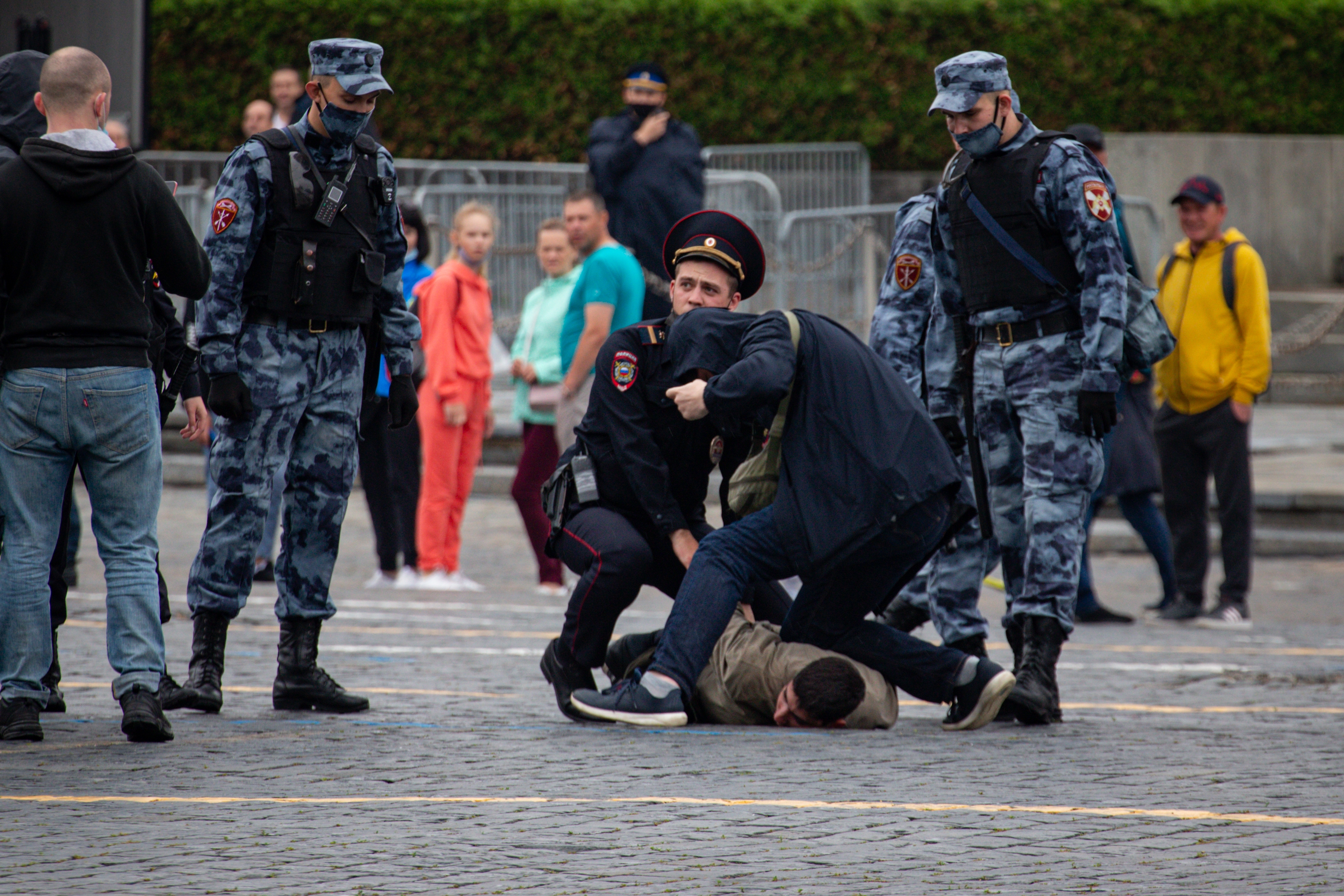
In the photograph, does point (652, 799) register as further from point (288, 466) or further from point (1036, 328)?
point (1036, 328)

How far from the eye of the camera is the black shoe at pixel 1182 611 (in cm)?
937

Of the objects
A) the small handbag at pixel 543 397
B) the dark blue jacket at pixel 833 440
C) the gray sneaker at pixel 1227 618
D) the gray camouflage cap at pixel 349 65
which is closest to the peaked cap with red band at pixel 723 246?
the dark blue jacket at pixel 833 440

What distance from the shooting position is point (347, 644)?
7773 millimetres

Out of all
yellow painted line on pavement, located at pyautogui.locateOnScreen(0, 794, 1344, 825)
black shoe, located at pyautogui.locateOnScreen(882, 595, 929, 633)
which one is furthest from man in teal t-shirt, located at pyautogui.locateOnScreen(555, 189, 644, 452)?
yellow painted line on pavement, located at pyautogui.locateOnScreen(0, 794, 1344, 825)

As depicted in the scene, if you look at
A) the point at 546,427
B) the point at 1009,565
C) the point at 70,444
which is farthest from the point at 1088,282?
the point at 546,427

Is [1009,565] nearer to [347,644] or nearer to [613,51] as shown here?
[347,644]

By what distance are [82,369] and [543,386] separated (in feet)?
15.8

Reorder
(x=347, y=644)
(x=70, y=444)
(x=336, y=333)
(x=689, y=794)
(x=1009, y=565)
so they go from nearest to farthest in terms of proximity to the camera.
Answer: (x=689, y=794) → (x=70, y=444) → (x=336, y=333) → (x=1009, y=565) → (x=347, y=644)

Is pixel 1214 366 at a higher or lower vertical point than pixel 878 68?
lower

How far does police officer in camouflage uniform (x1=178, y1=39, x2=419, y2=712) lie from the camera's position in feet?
18.7

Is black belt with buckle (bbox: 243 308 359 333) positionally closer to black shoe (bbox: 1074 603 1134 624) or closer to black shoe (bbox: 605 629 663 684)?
black shoe (bbox: 605 629 663 684)

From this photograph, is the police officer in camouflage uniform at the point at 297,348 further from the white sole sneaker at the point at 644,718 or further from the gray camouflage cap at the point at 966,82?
the gray camouflage cap at the point at 966,82

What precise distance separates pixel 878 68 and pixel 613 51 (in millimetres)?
2765

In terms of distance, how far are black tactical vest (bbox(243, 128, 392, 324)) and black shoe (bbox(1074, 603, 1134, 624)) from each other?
4.66 m
